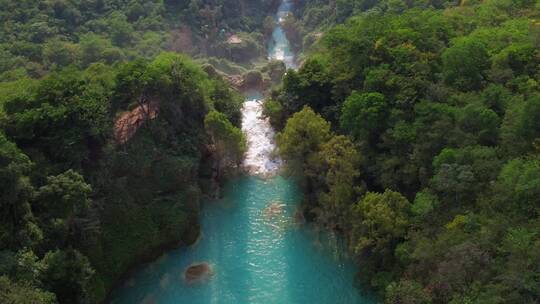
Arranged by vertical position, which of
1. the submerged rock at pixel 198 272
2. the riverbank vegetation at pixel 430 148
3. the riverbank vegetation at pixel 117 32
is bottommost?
the submerged rock at pixel 198 272

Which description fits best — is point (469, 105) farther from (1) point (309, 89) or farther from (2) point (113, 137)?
(2) point (113, 137)

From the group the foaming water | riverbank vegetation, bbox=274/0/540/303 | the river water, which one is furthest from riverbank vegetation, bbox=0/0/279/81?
riverbank vegetation, bbox=274/0/540/303

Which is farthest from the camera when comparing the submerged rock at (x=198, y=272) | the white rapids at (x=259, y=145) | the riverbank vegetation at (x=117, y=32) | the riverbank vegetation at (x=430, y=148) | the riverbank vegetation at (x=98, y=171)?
the riverbank vegetation at (x=117, y=32)

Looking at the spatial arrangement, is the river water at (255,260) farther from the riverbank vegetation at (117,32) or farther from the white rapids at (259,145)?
the riverbank vegetation at (117,32)

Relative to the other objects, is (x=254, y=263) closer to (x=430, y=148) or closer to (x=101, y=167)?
(x=101, y=167)

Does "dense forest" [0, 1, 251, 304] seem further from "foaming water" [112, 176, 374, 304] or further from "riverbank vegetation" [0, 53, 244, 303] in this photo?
"foaming water" [112, 176, 374, 304]

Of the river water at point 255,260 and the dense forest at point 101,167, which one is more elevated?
the dense forest at point 101,167

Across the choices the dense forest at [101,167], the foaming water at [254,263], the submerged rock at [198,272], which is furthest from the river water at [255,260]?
the dense forest at [101,167]

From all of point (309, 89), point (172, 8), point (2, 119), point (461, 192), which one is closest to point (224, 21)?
point (172, 8)
